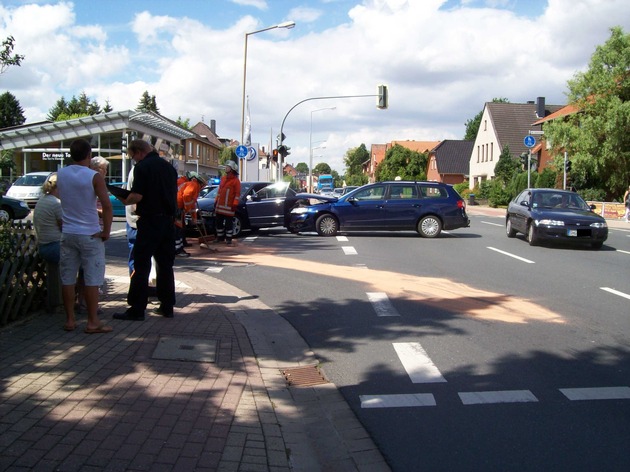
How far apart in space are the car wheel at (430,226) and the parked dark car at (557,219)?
2215 millimetres

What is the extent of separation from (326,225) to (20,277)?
1267 cm

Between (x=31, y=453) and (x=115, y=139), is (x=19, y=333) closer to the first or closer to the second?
(x=31, y=453)

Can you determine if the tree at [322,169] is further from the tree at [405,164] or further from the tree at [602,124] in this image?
the tree at [602,124]

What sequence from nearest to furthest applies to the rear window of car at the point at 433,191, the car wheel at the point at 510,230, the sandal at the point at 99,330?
the sandal at the point at 99,330
the rear window of car at the point at 433,191
the car wheel at the point at 510,230

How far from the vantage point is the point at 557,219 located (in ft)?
51.1

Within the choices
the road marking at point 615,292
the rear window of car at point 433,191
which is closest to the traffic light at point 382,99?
the rear window of car at point 433,191

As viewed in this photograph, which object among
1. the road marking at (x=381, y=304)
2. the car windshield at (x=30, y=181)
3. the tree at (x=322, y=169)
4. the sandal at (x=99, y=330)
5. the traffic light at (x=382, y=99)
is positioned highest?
the tree at (x=322, y=169)

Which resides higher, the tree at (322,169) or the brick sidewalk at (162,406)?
the tree at (322,169)

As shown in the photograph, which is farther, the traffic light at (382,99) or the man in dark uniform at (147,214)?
the traffic light at (382,99)

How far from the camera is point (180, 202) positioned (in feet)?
40.1

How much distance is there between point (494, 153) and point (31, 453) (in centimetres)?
6524

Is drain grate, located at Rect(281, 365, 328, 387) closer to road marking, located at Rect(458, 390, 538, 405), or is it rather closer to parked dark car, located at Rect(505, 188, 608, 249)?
road marking, located at Rect(458, 390, 538, 405)

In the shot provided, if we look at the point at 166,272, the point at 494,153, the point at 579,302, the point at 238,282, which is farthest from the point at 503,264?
the point at 494,153

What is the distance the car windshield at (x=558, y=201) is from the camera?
1669cm
